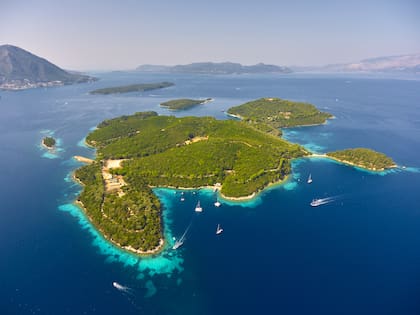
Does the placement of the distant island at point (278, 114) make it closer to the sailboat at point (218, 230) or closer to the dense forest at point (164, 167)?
the dense forest at point (164, 167)

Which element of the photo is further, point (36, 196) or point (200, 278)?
point (36, 196)

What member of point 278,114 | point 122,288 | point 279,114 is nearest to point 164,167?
point 122,288

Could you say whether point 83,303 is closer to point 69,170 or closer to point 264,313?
point 264,313

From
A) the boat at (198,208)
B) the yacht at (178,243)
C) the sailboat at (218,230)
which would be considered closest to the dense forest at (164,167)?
the yacht at (178,243)

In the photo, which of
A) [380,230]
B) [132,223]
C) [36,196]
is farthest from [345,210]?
[36,196]

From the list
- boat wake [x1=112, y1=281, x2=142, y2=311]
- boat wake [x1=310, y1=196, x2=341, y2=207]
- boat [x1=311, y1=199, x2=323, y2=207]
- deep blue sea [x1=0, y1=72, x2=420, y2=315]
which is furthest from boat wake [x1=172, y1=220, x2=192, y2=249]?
boat wake [x1=310, y1=196, x2=341, y2=207]
